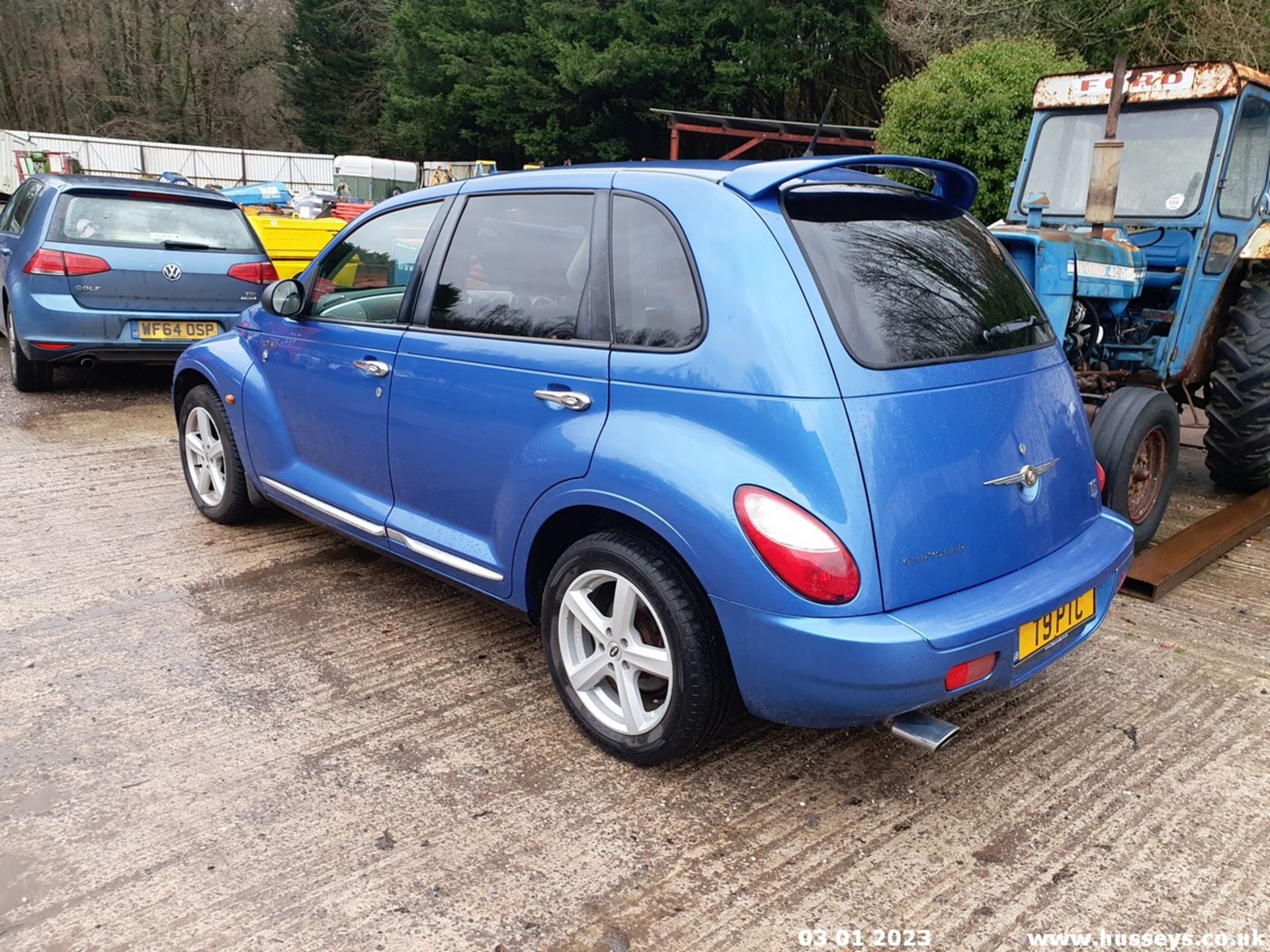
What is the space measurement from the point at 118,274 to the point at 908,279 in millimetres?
6355

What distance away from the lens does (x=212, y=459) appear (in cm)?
502

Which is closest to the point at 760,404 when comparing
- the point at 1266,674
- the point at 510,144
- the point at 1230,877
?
the point at 1230,877

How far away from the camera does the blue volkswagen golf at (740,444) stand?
2.51m

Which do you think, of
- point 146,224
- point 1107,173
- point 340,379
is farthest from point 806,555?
point 146,224

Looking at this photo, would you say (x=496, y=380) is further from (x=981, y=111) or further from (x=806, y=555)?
(x=981, y=111)

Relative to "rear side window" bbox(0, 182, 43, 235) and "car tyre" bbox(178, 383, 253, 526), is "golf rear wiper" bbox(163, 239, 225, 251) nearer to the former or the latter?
"rear side window" bbox(0, 182, 43, 235)

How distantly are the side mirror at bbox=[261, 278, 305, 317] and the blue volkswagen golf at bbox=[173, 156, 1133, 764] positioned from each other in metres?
0.65

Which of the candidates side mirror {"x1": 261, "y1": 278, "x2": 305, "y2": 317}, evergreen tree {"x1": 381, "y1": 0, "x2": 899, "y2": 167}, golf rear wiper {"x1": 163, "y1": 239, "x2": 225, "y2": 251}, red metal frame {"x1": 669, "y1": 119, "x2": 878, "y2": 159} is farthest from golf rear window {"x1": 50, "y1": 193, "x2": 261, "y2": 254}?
evergreen tree {"x1": 381, "y1": 0, "x2": 899, "y2": 167}

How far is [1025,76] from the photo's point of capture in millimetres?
12508

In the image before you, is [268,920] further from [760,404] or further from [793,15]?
[793,15]

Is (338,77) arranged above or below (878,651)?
above

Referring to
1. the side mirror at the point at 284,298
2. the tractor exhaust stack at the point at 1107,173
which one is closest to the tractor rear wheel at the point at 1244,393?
the tractor exhaust stack at the point at 1107,173

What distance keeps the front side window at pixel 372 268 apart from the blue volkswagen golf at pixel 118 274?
12.5 ft

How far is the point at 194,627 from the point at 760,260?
108 inches
